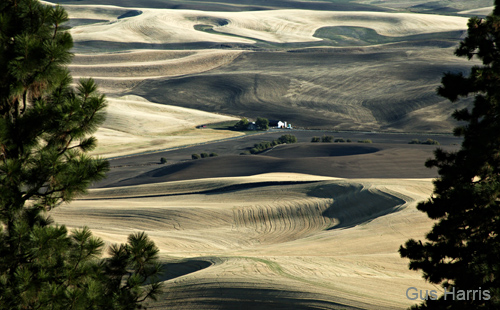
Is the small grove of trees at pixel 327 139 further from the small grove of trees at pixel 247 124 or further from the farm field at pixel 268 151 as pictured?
the small grove of trees at pixel 247 124

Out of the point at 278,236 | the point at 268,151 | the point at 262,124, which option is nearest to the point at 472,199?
the point at 278,236

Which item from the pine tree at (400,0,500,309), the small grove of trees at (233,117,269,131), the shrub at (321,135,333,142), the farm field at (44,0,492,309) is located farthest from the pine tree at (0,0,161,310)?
the small grove of trees at (233,117,269,131)

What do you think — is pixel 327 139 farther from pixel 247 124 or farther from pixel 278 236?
pixel 278 236

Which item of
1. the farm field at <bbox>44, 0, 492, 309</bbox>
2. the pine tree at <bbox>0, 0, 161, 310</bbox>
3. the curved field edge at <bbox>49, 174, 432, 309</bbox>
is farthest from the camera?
the farm field at <bbox>44, 0, 492, 309</bbox>

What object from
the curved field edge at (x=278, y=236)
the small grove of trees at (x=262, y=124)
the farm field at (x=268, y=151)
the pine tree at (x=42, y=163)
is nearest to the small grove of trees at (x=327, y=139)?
the farm field at (x=268, y=151)

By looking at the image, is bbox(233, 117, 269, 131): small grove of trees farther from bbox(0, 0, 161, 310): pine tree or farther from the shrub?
bbox(0, 0, 161, 310): pine tree

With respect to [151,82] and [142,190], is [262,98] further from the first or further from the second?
[142,190]

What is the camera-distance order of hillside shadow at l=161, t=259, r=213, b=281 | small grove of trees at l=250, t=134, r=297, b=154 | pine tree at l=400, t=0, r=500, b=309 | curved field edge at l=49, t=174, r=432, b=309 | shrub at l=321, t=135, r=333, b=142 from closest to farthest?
1. pine tree at l=400, t=0, r=500, b=309
2. curved field edge at l=49, t=174, r=432, b=309
3. hillside shadow at l=161, t=259, r=213, b=281
4. small grove of trees at l=250, t=134, r=297, b=154
5. shrub at l=321, t=135, r=333, b=142

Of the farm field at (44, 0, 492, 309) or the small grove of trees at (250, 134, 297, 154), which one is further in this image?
the small grove of trees at (250, 134, 297, 154)
